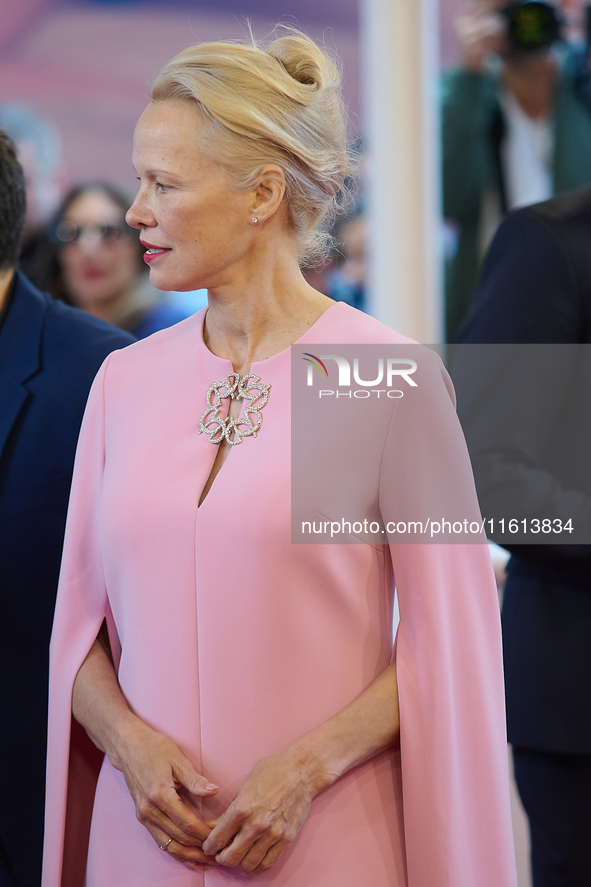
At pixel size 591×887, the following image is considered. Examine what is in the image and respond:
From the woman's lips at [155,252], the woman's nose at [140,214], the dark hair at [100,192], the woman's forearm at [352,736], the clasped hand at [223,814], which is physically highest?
the dark hair at [100,192]

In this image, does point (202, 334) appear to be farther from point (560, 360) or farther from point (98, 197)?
point (98, 197)

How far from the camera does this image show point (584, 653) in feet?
5.06

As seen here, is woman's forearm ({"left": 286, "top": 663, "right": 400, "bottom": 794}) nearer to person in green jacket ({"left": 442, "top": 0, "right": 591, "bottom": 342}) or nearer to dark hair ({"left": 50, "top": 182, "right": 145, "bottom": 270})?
person in green jacket ({"left": 442, "top": 0, "right": 591, "bottom": 342})

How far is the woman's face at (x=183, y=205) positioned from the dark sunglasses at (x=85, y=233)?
1.62 m

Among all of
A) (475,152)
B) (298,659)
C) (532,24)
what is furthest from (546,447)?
(532,24)

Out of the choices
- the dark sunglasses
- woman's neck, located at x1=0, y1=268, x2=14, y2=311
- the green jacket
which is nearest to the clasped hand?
woman's neck, located at x1=0, y1=268, x2=14, y2=311

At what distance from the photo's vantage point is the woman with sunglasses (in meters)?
2.76

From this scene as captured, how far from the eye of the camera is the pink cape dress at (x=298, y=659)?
1.13m

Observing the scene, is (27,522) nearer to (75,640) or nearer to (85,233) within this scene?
(75,640)

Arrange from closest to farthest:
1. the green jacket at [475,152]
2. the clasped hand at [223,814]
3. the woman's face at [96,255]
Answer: the clasped hand at [223,814] → the green jacket at [475,152] → the woman's face at [96,255]

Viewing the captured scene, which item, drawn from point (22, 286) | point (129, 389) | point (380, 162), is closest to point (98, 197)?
point (380, 162)

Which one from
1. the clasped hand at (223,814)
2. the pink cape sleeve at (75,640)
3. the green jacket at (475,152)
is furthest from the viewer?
the green jacket at (475,152)

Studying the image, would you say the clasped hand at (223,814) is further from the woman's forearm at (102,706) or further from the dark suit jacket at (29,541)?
the dark suit jacket at (29,541)

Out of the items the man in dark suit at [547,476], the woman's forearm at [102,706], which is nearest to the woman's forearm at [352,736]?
the woman's forearm at [102,706]
